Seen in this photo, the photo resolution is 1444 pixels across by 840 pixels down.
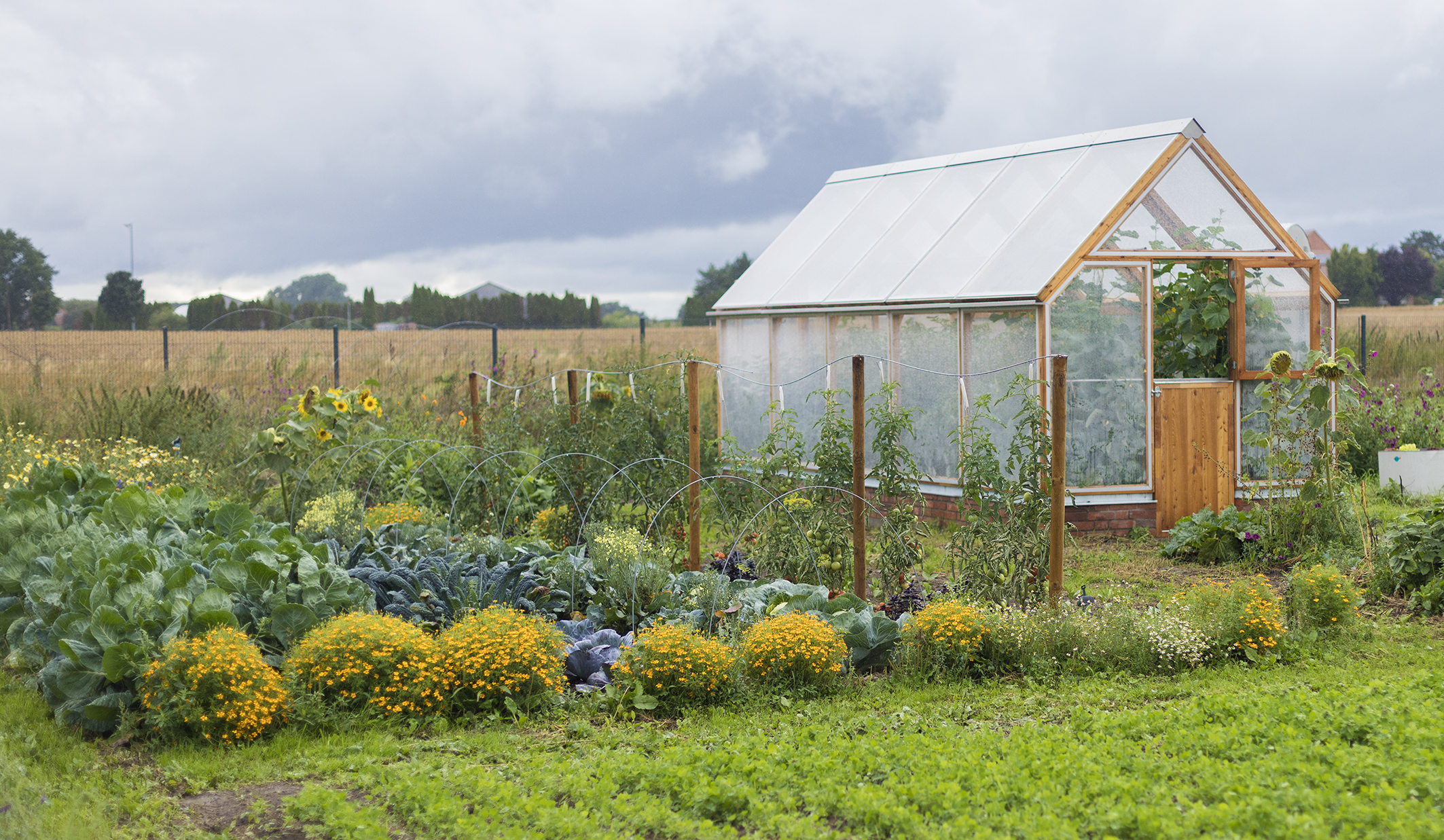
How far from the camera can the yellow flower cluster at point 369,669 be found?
5004 mm

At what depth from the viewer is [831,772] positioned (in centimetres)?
417

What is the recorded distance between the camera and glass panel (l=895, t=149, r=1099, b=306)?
33.0ft

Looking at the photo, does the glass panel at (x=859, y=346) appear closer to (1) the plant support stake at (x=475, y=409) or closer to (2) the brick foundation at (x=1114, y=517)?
(2) the brick foundation at (x=1114, y=517)

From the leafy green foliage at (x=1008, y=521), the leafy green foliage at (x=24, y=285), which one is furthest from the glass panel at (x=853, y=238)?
the leafy green foliage at (x=24, y=285)

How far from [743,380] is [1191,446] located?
4.99m

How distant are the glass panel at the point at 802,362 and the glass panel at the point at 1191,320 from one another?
10.9 ft

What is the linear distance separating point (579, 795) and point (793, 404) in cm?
807

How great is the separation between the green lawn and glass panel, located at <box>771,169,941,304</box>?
6853mm

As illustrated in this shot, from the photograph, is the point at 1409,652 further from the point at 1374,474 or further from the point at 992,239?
the point at 1374,474

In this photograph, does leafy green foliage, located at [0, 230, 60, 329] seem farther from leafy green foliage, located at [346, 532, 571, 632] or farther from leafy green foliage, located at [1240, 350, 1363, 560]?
leafy green foliage, located at [1240, 350, 1363, 560]

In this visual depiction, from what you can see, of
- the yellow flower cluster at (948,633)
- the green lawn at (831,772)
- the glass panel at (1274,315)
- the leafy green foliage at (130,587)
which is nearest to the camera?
the green lawn at (831,772)

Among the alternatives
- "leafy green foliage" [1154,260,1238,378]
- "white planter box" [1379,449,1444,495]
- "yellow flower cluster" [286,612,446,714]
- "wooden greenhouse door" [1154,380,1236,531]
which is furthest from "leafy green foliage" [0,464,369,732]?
"white planter box" [1379,449,1444,495]

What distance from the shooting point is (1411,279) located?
5097 centimetres

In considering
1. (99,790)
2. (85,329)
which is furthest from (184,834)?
(85,329)
